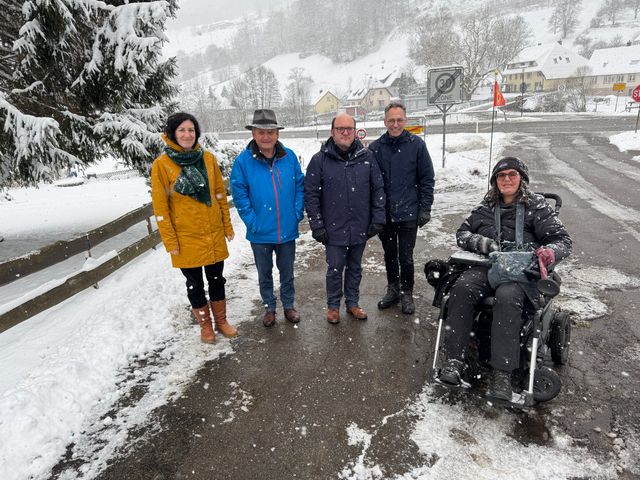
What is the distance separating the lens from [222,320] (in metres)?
4.31

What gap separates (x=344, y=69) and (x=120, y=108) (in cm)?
11198

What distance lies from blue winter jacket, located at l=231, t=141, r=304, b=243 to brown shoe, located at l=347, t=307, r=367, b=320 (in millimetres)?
1157

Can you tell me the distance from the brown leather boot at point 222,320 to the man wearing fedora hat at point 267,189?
0.63 m

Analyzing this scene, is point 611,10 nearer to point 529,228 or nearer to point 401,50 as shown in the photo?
point 401,50

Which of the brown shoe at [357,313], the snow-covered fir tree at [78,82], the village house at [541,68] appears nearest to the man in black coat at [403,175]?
the brown shoe at [357,313]

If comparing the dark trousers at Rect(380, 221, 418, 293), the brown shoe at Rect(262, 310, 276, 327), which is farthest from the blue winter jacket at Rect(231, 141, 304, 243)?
the dark trousers at Rect(380, 221, 418, 293)

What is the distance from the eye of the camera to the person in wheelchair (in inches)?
113

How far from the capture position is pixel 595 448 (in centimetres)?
255

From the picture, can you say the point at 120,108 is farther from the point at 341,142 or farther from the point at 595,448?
the point at 595,448

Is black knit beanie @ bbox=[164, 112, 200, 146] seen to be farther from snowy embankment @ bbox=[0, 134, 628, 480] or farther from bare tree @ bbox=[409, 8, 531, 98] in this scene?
bare tree @ bbox=[409, 8, 531, 98]

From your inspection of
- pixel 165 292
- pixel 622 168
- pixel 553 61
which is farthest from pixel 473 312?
pixel 553 61

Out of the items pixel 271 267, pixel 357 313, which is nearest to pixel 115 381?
pixel 271 267

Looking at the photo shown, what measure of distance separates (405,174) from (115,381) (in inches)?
140

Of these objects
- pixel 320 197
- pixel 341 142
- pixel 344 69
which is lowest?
pixel 320 197
